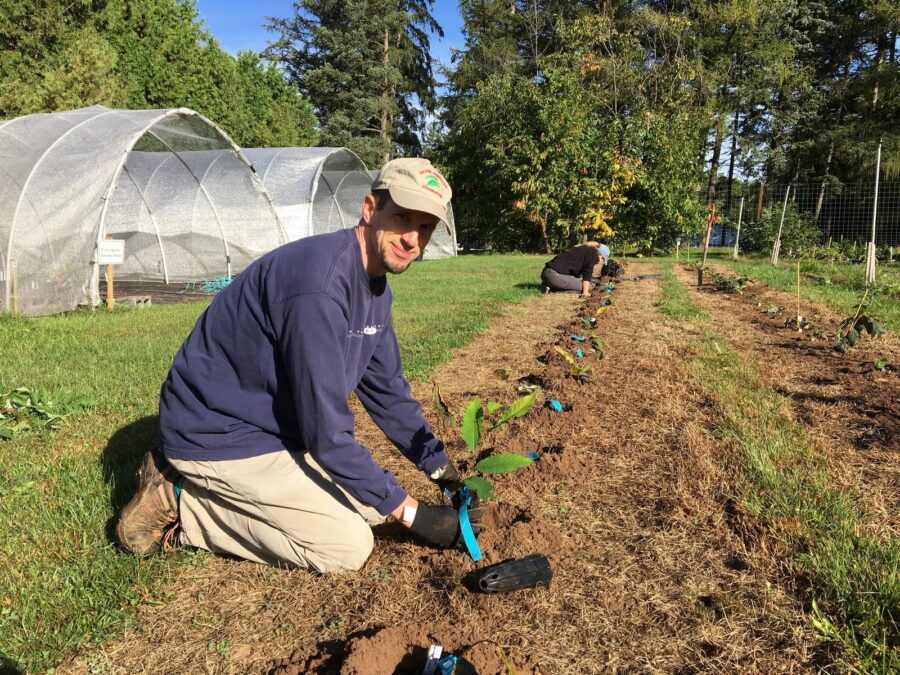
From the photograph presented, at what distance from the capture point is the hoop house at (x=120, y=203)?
7.33m

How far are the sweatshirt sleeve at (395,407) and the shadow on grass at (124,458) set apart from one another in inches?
47.5

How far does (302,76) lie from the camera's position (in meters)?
33.2

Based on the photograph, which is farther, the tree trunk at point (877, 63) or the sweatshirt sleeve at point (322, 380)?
the tree trunk at point (877, 63)

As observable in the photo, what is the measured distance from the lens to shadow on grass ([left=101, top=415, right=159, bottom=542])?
262cm

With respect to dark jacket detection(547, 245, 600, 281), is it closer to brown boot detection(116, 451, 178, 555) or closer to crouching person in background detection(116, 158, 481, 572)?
crouching person in background detection(116, 158, 481, 572)

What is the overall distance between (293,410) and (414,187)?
0.91 meters

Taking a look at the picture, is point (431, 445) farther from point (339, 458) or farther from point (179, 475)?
point (179, 475)

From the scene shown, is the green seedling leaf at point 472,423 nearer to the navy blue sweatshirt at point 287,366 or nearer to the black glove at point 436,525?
the black glove at point 436,525

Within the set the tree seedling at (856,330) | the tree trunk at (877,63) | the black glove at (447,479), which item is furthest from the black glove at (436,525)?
the tree trunk at (877,63)

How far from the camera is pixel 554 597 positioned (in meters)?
2.01

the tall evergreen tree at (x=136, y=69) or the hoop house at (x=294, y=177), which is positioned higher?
the tall evergreen tree at (x=136, y=69)

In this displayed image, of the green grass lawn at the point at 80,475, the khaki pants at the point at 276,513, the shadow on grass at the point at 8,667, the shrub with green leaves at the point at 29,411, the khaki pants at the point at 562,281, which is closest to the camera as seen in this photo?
the shadow on grass at the point at 8,667

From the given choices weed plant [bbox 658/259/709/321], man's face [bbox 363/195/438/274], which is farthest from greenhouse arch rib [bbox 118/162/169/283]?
man's face [bbox 363/195/438/274]

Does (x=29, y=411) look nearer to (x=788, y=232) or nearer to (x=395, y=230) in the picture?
(x=395, y=230)
